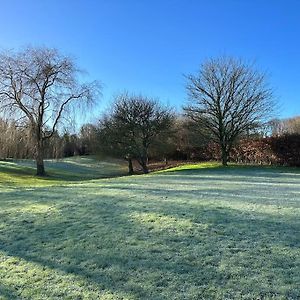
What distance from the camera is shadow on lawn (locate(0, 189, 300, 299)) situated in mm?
3834

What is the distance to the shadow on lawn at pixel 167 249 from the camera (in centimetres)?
383

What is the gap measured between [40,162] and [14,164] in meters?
9.53

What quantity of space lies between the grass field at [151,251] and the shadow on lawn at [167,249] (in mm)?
13

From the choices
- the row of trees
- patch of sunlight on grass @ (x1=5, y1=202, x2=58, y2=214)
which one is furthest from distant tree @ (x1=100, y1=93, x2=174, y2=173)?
patch of sunlight on grass @ (x1=5, y1=202, x2=58, y2=214)

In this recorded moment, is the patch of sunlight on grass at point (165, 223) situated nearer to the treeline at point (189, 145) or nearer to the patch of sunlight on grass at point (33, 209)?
the patch of sunlight on grass at point (33, 209)

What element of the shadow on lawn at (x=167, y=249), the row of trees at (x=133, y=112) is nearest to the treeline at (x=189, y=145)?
the row of trees at (x=133, y=112)

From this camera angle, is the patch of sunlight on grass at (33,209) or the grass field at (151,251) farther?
the patch of sunlight on grass at (33,209)

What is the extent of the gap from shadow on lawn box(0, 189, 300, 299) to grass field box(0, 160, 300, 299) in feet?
0.04

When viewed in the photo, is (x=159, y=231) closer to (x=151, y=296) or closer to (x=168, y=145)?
(x=151, y=296)

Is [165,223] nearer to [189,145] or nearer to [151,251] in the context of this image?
[151,251]

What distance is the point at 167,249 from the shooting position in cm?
492

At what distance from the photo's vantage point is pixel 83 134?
4419cm

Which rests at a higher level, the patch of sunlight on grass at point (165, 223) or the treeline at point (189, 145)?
the treeline at point (189, 145)

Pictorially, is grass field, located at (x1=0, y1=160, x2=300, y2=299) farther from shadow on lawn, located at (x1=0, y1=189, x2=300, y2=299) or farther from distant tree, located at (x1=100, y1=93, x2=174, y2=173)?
distant tree, located at (x1=100, y1=93, x2=174, y2=173)
